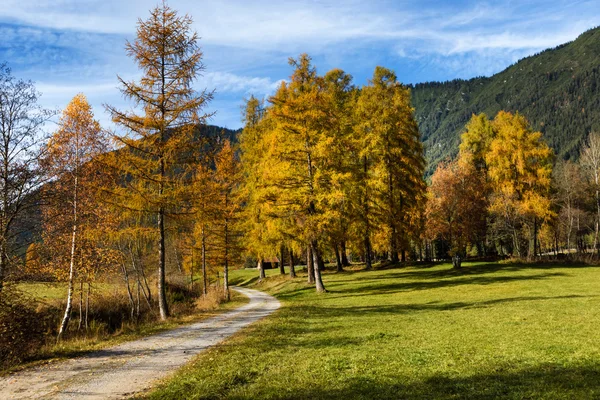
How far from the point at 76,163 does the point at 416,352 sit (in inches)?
671

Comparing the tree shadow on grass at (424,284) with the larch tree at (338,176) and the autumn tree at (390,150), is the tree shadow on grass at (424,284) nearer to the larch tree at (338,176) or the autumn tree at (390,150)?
the larch tree at (338,176)

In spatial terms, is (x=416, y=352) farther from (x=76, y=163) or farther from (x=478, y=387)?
(x=76, y=163)

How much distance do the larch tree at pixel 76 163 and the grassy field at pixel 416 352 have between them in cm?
1003

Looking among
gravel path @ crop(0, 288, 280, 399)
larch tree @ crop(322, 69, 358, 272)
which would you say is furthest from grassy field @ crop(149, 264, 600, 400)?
larch tree @ crop(322, 69, 358, 272)

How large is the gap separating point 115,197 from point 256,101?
24698 millimetres

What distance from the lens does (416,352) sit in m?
9.11

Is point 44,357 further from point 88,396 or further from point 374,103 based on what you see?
point 374,103

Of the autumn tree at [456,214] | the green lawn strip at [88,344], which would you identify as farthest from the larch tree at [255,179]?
the autumn tree at [456,214]

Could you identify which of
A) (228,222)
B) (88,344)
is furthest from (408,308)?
(228,222)

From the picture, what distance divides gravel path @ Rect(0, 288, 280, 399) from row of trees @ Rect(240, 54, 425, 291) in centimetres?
1179

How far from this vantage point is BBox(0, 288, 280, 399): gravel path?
672cm

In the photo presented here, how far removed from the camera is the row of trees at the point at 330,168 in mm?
22656

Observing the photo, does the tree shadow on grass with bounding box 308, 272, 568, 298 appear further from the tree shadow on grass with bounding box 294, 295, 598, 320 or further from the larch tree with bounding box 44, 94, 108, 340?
the larch tree with bounding box 44, 94, 108, 340

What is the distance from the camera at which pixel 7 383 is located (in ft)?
24.1
